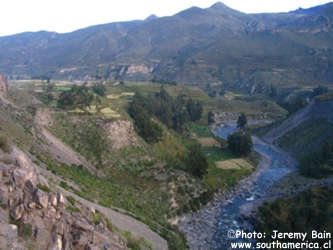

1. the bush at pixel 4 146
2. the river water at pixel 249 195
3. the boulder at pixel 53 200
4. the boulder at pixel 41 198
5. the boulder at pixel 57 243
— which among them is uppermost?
the bush at pixel 4 146

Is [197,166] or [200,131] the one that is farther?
[200,131]

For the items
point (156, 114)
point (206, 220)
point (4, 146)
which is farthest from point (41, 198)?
point (156, 114)

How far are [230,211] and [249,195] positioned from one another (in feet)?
25.1

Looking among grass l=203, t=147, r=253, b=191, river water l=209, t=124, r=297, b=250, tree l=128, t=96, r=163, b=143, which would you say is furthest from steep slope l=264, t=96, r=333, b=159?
tree l=128, t=96, r=163, b=143

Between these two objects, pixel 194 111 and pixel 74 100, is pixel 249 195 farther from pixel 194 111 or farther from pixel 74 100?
pixel 194 111

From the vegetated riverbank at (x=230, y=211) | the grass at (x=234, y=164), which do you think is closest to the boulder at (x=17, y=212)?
the vegetated riverbank at (x=230, y=211)

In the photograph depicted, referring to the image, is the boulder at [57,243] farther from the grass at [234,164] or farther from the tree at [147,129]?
the grass at [234,164]

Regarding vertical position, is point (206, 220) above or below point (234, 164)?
above

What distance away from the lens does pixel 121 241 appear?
20969 mm

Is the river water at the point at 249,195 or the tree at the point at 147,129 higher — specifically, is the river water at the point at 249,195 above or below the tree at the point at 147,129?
below

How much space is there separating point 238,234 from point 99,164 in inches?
910

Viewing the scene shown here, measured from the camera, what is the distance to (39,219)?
1775 cm

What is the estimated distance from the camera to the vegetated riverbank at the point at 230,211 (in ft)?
116

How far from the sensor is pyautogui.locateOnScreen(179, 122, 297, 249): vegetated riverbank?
35281mm
